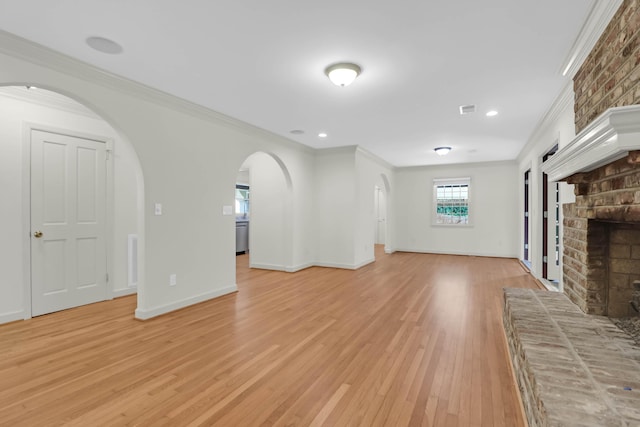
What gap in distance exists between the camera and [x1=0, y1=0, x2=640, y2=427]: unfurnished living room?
184 cm

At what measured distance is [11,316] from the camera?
3229mm

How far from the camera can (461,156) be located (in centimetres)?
723

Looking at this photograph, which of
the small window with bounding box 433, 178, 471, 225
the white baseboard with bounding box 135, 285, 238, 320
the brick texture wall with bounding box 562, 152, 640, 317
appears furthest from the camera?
the small window with bounding box 433, 178, 471, 225

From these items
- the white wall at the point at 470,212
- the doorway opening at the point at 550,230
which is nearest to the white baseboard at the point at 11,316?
the doorway opening at the point at 550,230

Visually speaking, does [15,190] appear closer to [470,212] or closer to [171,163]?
[171,163]

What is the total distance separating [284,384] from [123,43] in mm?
2903

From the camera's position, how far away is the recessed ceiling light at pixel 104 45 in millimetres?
2406

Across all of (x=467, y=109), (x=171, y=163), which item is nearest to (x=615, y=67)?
(x=467, y=109)

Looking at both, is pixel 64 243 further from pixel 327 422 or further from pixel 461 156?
pixel 461 156

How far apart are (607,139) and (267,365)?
2524 millimetres

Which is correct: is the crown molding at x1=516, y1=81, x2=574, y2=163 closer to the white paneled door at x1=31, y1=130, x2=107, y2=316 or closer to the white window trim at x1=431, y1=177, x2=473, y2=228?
the white window trim at x1=431, y1=177, x2=473, y2=228

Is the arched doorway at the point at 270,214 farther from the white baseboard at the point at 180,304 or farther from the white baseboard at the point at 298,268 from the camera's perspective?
the white baseboard at the point at 180,304

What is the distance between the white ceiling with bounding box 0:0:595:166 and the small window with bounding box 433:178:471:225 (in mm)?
4336

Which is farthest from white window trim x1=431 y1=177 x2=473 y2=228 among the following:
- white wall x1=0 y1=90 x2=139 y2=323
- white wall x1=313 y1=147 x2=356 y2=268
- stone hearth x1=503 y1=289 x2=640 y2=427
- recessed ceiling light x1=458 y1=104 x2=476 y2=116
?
white wall x1=0 y1=90 x2=139 y2=323
